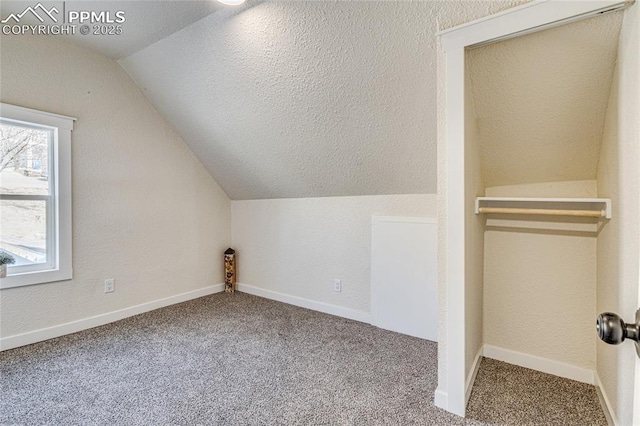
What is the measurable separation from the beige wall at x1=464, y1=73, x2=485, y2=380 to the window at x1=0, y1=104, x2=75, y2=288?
3.03 m

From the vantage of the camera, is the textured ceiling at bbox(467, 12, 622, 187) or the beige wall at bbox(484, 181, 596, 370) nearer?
the textured ceiling at bbox(467, 12, 622, 187)

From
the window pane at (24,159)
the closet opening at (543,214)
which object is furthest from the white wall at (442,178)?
the window pane at (24,159)

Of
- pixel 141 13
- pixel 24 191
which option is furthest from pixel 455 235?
pixel 24 191

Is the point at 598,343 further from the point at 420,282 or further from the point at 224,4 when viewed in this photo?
the point at 224,4

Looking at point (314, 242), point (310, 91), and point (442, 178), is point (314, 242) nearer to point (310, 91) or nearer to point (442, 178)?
point (310, 91)

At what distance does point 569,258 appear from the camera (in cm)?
195

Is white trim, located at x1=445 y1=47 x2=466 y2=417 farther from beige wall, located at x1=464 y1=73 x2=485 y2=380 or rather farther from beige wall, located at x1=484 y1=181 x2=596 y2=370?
beige wall, located at x1=484 y1=181 x2=596 y2=370

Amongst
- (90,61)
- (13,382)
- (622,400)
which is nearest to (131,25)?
(90,61)

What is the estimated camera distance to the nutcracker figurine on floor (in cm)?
391

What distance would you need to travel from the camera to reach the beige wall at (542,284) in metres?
1.91

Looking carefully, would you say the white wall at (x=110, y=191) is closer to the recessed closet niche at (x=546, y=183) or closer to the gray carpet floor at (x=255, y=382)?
the gray carpet floor at (x=255, y=382)

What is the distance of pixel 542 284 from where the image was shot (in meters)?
2.04

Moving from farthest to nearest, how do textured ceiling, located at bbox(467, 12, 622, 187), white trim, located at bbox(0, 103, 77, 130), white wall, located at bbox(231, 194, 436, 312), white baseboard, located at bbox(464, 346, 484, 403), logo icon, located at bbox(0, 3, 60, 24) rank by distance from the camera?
white wall, located at bbox(231, 194, 436, 312) < white trim, located at bbox(0, 103, 77, 130) < logo icon, located at bbox(0, 3, 60, 24) < white baseboard, located at bbox(464, 346, 484, 403) < textured ceiling, located at bbox(467, 12, 622, 187)
